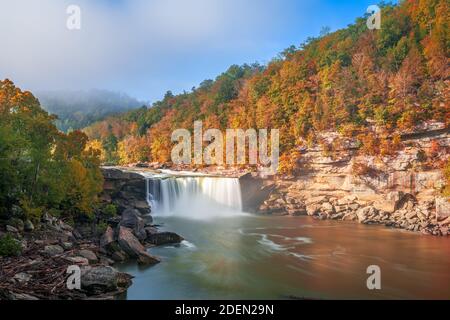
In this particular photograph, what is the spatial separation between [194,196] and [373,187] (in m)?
16.8

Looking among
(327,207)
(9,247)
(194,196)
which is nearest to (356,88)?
(327,207)

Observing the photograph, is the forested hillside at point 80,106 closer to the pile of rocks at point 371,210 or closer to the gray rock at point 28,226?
the pile of rocks at point 371,210

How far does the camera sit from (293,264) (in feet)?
60.6

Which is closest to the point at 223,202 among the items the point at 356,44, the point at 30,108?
the point at 30,108

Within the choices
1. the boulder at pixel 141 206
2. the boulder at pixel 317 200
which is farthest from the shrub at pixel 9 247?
the boulder at pixel 317 200

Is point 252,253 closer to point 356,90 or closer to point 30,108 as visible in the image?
point 30,108

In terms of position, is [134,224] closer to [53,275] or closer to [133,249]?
[133,249]

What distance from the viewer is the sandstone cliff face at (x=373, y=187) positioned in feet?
93.4

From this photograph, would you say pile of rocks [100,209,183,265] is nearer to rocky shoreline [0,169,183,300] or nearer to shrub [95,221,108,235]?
rocky shoreline [0,169,183,300]

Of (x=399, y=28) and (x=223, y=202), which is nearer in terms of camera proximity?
(x=223, y=202)

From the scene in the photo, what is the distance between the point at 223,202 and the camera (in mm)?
36938

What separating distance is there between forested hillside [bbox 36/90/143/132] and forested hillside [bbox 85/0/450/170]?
239 feet
